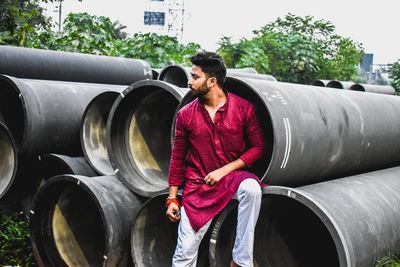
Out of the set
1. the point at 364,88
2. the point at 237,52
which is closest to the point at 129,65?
the point at 364,88

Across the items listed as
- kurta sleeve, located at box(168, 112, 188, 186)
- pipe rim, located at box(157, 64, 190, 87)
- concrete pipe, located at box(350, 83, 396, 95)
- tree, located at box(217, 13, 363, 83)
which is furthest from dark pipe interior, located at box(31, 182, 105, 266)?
tree, located at box(217, 13, 363, 83)

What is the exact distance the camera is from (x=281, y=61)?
25828 millimetres

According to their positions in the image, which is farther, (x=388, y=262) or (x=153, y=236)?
(x=153, y=236)

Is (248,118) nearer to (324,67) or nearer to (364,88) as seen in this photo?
(364,88)

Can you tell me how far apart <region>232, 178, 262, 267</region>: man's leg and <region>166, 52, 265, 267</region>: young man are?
0.08ft

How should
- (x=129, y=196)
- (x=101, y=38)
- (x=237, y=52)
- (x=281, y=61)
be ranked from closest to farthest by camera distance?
(x=129, y=196)
(x=101, y=38)
(x=237, y=52)
(x=281, y=61)

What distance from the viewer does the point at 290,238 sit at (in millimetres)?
3281

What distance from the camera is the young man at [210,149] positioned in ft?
8.82

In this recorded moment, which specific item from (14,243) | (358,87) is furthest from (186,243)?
(358,87)

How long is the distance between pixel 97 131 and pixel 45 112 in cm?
59

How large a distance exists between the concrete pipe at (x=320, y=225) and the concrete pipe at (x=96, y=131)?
1.79 meters

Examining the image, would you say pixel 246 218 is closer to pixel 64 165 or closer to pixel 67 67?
pixel 64 165

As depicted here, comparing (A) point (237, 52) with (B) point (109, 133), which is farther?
(A) point (237, 52)

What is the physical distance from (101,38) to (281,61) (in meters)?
15.1
